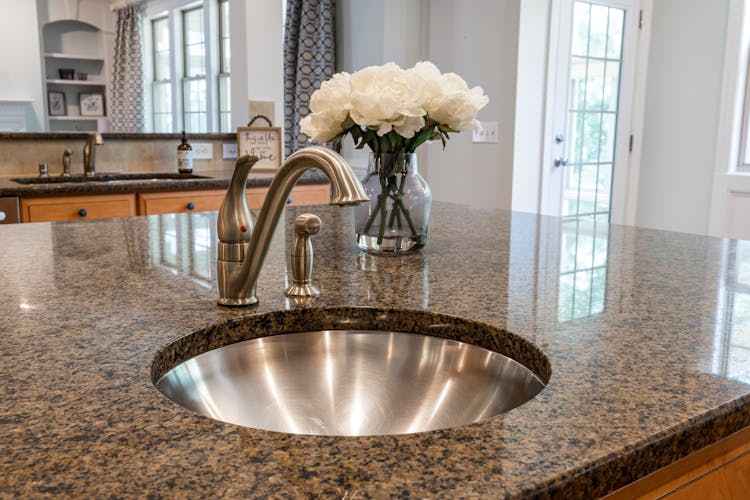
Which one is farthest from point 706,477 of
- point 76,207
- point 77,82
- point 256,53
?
point 77,82

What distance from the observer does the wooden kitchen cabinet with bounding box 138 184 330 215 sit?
9.67 feet

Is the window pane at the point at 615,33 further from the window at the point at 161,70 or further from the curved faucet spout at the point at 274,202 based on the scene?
the curved faucet spout at the point at 274,202

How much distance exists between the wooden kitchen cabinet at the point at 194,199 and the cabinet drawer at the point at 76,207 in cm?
7

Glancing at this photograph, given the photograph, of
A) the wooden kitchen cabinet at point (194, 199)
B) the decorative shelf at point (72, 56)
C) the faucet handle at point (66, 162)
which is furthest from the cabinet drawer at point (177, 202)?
the decorative shelf at point (72, 56)

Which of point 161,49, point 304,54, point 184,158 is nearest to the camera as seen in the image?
point 184,158

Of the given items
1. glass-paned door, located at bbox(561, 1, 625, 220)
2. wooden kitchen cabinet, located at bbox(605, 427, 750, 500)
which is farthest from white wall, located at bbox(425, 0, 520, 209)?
wooden kitchen cabinet, located at bbox(605, 427, 750, 500)

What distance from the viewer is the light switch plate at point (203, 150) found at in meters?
3.71

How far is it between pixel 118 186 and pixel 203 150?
0.94 metres

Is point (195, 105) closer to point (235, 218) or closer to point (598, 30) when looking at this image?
point (598, 30)

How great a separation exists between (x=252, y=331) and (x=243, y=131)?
9.65 ft

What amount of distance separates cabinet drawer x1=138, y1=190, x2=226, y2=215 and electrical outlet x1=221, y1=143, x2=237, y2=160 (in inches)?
28.2

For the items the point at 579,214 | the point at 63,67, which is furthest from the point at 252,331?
the point at 63,67

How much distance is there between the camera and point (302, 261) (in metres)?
1.01

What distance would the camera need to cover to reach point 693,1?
4.43m
